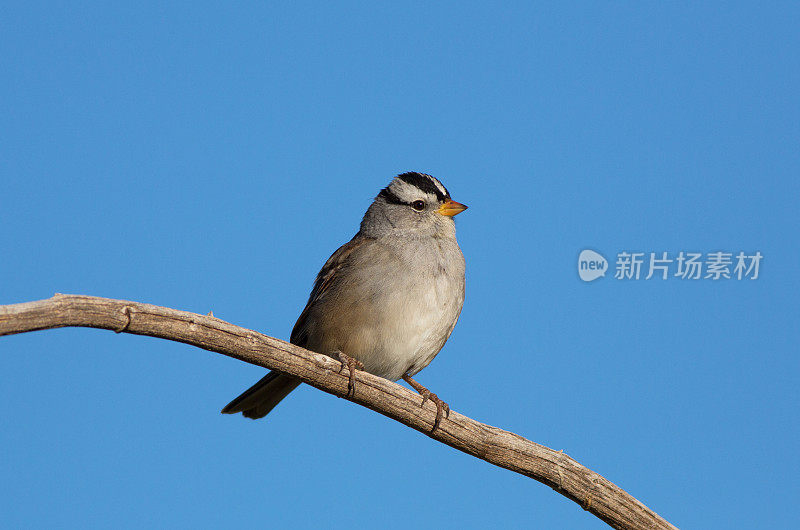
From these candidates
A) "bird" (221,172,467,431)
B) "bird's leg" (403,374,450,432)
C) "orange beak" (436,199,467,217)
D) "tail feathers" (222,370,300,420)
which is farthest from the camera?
"orange beak" (436,199,467,217)

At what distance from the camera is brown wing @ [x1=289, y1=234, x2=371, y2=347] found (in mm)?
7488

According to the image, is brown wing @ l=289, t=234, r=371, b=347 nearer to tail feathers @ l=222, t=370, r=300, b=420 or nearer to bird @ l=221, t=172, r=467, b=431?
bird @ l=221, t=172, r=467, b=431

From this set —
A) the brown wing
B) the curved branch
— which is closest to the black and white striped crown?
the brown wing

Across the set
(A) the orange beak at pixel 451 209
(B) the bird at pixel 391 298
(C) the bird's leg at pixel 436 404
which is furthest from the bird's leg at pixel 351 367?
(A) the orange beak at pixel 451 209

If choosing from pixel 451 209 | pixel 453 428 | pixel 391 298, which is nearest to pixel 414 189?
pixel 451 209

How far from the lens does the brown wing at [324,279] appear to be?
7.49 m

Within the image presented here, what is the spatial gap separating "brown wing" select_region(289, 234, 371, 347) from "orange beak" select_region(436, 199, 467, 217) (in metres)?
0.80

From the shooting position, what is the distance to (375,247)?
7414 millimetres

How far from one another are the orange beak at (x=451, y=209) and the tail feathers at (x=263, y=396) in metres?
2.17

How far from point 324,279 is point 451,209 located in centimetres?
143

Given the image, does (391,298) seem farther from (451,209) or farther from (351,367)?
(451,209)

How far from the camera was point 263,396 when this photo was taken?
24.2 ft

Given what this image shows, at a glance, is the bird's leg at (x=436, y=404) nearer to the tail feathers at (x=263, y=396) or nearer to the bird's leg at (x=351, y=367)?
the bird's leg at (x=351, y=367)

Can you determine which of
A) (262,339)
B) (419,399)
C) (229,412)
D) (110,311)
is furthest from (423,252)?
(110,311)
